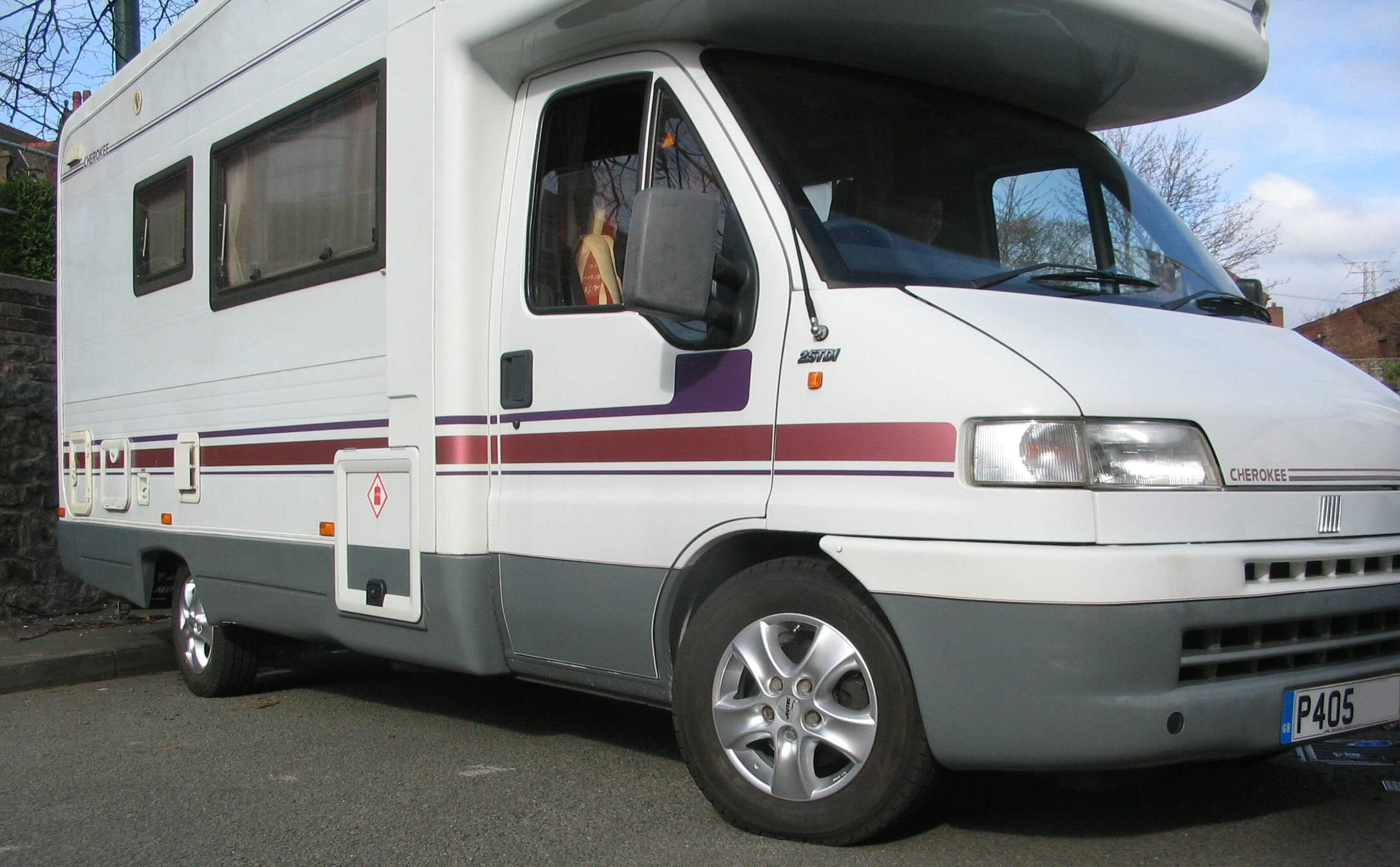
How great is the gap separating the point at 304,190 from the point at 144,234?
179 cm

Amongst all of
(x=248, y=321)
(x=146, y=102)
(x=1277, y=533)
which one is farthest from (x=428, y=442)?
(x=146, y=102)

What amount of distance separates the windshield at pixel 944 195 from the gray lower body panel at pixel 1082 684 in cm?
101

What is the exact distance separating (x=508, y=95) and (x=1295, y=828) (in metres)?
3.56

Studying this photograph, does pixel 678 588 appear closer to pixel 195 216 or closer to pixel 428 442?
pixel 428 442

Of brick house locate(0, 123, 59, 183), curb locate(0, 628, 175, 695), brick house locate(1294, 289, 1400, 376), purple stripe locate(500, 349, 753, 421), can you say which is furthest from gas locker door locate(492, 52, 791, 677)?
brick house locate(1294, 289, 1400, 376)

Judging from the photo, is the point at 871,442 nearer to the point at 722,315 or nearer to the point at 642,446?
the point at 722,315

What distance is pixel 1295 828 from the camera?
3.92m

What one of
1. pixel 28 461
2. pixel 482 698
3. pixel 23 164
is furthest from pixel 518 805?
pixel 23 164

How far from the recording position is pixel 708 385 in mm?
4047

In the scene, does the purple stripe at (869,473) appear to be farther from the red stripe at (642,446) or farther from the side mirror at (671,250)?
the side mirror at (671,250)

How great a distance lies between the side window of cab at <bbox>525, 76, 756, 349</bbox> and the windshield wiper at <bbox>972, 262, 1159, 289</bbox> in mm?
686

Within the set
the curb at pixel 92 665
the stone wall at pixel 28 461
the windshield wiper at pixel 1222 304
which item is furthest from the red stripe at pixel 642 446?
the stone wall at pixel 28 461

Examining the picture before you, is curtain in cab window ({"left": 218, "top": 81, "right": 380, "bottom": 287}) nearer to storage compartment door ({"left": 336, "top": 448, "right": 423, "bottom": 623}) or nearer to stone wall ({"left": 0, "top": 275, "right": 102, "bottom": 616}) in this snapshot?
storage compartment door ({"left": 336, "top": 448, "right": 423, "bottom": 623})

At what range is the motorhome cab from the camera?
132 inches
